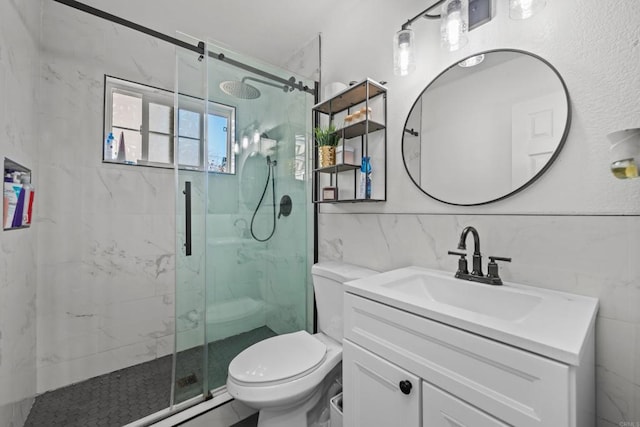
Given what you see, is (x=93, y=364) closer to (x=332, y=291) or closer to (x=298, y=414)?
(x=298, y=414)

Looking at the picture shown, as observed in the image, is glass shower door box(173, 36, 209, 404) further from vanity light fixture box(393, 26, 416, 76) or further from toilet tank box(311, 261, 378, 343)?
vanity light fixture box(393, 26, 416, 76)

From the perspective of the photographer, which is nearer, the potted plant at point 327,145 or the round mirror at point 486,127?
the round mirror at point 486,127

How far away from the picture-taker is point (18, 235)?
1315 mm

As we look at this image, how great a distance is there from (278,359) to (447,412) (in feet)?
2.64

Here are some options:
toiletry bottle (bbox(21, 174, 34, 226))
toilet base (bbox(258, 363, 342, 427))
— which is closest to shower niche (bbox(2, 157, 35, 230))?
toiletry bottle (bbox(21, 174, 34, 226))

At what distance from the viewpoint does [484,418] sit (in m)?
0.64

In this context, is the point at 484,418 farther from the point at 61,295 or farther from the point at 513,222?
the point at 61,295

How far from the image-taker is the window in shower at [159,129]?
60.7 inches

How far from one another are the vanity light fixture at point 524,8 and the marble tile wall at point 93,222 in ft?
7.54

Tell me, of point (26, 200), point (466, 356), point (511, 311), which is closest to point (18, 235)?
point (26, 200)

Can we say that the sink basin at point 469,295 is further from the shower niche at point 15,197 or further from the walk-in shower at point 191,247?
the shower niche at point 15,197

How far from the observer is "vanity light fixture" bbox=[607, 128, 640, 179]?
64 centimetres

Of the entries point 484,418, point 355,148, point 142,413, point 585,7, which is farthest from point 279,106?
point 142,413

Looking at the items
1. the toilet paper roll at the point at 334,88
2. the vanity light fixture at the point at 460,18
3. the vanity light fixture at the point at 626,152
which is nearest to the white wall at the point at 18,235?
the toilet paper roll at the point at 334,88
